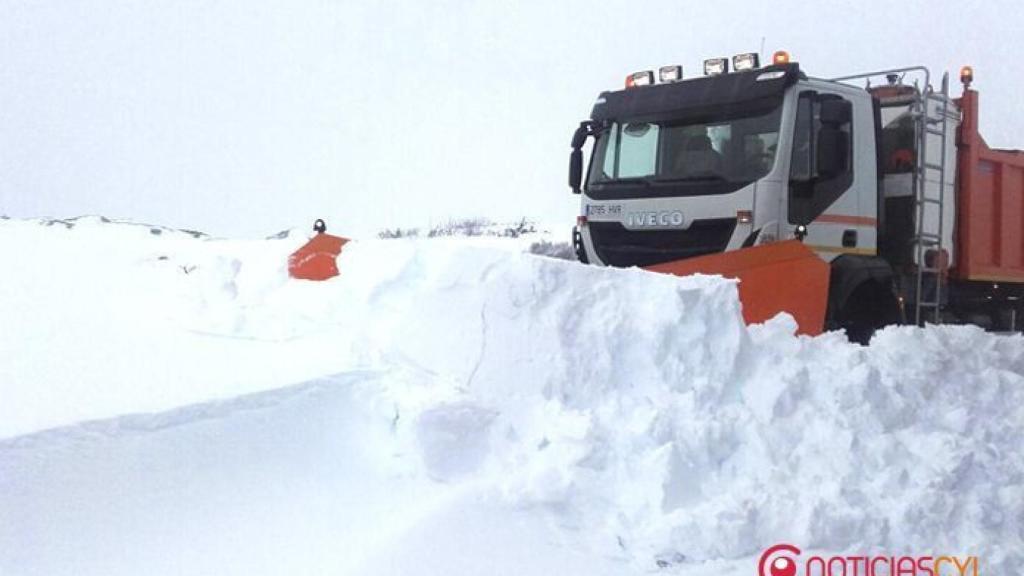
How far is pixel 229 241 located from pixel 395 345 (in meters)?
3.89

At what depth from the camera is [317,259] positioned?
5809mm

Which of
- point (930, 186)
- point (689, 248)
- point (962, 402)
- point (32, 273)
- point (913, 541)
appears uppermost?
point (930, 186)

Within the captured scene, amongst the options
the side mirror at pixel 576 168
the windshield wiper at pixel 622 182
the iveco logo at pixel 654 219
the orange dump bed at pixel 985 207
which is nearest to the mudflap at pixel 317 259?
the iveco logo at pixel 654 219

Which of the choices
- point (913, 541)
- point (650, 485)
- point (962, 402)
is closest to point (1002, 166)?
point (962, 402)

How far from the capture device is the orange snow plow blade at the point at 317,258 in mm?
5727

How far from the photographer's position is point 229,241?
7980mm

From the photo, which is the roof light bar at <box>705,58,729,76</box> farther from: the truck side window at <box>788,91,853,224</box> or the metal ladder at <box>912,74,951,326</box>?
the metal ladder at <box>912,74,951,326</box>

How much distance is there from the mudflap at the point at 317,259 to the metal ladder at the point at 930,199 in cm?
508

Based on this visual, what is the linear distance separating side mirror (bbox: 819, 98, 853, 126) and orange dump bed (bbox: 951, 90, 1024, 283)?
7.61 feet

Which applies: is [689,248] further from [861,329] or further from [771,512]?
[771,512]

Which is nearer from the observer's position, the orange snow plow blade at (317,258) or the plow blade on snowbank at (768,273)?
the orange snow plow blade at (317,258)

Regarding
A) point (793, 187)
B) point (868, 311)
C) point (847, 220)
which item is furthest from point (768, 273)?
point (868, 311)

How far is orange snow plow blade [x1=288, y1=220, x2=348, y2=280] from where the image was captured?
5727 mm

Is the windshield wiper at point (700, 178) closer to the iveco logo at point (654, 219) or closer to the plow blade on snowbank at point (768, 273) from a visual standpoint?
the iveco logo at point (654, 219)
